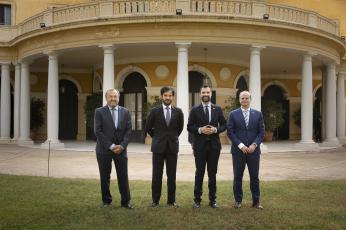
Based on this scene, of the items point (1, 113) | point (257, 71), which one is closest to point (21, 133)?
point (1, 113)

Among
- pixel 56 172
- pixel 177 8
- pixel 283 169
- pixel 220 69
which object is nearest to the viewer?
pixel 56 172

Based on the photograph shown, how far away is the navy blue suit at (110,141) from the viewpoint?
7.73 meters

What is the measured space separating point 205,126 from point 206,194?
78.8 inches

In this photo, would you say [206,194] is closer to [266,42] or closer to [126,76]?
[266,42]

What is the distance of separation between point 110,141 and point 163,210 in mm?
1393

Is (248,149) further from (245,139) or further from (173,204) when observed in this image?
(173,204)

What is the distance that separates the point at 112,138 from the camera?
7.75 metres

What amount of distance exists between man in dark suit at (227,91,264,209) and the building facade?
9.81 metres

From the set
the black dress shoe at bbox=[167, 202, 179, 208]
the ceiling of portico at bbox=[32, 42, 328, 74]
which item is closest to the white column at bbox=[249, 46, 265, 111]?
the ceiling of portico at bbox=[32, 42, 328, 74]

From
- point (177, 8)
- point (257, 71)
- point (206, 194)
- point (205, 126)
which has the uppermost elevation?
point (177, 8)

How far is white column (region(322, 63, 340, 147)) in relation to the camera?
22.5 m

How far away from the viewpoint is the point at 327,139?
75.3ft

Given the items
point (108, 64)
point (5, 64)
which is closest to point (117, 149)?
point (108, 64)

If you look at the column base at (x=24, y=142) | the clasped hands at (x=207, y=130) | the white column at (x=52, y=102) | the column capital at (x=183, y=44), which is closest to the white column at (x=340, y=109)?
the column capital at (x=183, y=44)
